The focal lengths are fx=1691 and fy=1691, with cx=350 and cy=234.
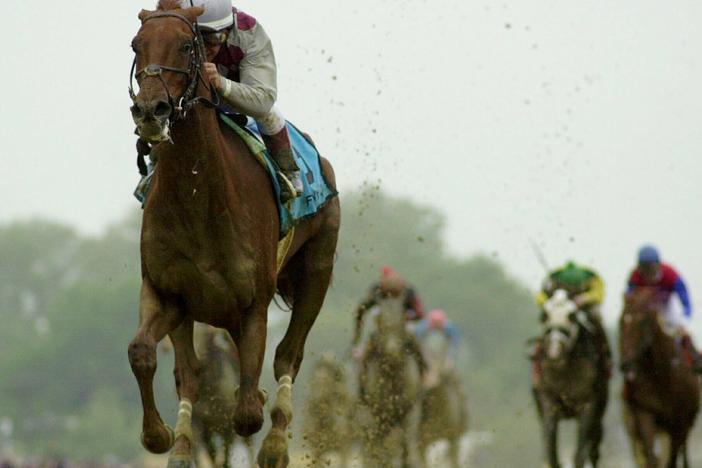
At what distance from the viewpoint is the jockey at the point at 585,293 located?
16016 millimetres

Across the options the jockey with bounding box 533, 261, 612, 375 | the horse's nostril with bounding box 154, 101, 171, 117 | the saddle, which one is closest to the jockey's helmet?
the jockey with bounding box 533, 261, 612, 375

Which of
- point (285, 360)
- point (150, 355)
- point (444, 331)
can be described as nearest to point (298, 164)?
point (285, 360)

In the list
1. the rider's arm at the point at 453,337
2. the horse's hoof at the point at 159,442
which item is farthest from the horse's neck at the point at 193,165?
the rider's arm at the point at 453,337

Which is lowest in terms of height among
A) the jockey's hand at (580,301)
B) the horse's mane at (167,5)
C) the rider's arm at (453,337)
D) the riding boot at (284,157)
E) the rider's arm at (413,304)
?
the riding boot at (284,157)

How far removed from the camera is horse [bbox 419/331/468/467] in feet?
61.1

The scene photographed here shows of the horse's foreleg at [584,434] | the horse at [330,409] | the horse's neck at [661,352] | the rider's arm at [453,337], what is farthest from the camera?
the rider's arm at [453,337]

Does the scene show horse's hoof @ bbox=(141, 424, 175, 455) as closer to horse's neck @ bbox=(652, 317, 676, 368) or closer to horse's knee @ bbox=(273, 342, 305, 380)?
horse's knee @ bbox=(273, 342, 305, 380)

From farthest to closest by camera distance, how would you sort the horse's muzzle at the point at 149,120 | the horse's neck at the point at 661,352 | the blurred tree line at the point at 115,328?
the blurred tree line at the point at 115,328
the horse's neck at the point at 661,352
the horse's muzzle at the point at 149,120

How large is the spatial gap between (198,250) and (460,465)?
13342mm

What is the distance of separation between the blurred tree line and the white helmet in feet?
116

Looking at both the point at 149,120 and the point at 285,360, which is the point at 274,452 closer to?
the point at 285,360

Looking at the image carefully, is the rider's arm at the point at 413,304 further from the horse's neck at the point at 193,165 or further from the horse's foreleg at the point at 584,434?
the horse's neck at the point at 193,165

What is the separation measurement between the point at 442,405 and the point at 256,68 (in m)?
11.6

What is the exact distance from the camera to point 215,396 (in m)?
14.4
